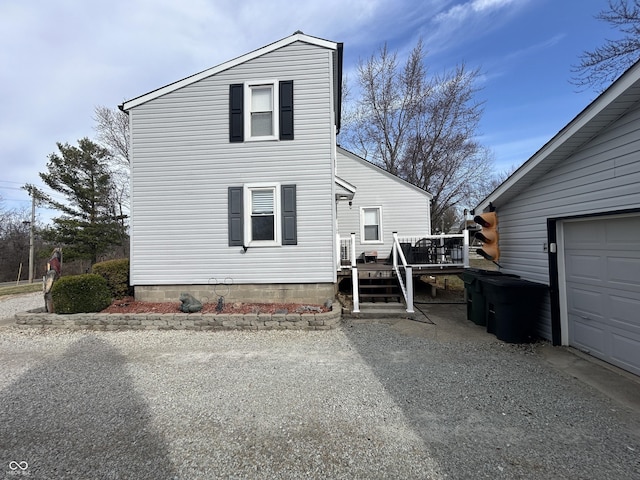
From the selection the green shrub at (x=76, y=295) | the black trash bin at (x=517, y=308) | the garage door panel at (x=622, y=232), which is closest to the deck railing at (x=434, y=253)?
the black trash bin at (x=517, y=308)

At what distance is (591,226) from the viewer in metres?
4.44

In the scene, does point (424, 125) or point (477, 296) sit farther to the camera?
point (424, 125)

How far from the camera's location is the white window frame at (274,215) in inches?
289

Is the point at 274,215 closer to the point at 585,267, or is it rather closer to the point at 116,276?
the point at 116,276

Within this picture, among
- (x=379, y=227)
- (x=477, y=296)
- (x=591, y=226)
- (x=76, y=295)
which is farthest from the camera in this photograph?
(x=379, y=227)

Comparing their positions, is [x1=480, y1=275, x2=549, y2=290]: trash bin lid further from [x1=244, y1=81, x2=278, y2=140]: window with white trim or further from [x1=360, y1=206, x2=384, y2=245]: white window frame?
[x1=360, y1=206, x2=384, y2=245]: white window frame

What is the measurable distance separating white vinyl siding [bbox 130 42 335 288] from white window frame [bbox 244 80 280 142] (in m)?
0.17

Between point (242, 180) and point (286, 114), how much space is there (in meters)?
2.06

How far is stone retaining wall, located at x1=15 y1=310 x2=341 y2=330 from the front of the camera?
5.99 metres

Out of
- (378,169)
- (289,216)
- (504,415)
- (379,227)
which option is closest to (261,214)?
(289,216)

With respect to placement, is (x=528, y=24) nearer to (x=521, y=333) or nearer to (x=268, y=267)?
(x=521, y=333)

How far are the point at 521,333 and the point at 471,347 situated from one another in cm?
100

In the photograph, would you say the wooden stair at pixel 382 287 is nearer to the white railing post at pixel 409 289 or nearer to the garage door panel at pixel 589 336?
the white railing post at pixel 409 289

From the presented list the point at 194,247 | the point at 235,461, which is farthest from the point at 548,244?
the point at 194,247
